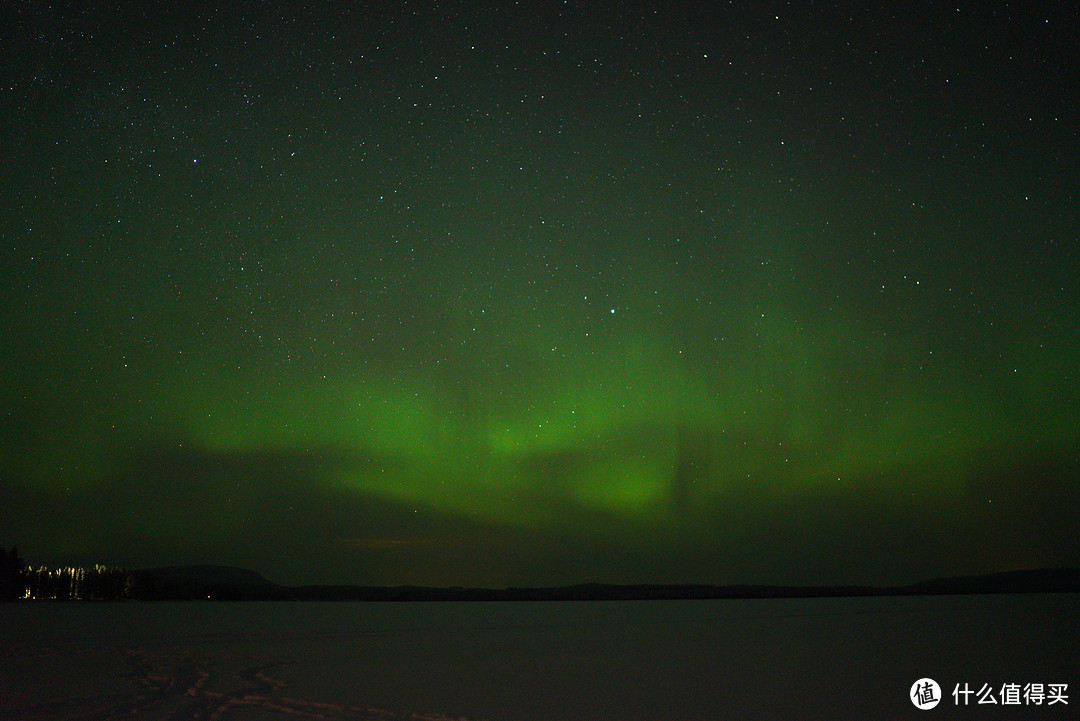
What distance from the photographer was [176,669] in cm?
2097

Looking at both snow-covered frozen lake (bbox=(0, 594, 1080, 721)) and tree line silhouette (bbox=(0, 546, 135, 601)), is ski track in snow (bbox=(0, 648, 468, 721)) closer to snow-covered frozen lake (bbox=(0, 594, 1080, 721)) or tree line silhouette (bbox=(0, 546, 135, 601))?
snow-covered frozen lake (bbox=(0, 594, 1080, 721))

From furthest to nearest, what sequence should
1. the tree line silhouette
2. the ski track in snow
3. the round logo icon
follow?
the tree line silhouette, the round logo icon, the ski track in snow

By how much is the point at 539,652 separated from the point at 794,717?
15.6m

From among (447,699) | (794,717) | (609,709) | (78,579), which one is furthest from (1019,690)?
(78,579)

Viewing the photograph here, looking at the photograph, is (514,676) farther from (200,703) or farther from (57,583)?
(57,583)

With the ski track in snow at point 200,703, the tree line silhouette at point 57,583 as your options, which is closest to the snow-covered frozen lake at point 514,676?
the ski track in snow at point 200,703

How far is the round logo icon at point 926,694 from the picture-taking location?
16.9m

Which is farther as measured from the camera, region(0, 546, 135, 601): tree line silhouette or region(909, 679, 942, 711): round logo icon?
region(0, 546, 135, 601): tree line silhouette

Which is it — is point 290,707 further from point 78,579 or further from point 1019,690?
point 78,579

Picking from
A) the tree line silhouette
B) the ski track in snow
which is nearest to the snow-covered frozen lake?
the ski track in snow

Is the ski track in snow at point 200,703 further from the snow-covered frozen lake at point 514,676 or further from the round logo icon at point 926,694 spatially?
the round logo icon at point 926,694

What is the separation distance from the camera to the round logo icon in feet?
55.5

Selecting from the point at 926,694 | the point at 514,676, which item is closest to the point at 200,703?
the point at 514,676

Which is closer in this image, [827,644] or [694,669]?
[694,669]
